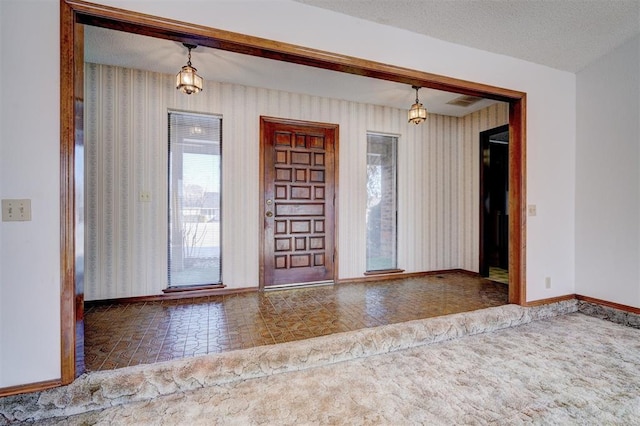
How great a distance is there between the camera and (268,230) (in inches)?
153

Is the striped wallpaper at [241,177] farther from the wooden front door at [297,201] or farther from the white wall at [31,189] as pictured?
the white wall at [31,189]

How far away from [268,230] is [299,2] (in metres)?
2.51

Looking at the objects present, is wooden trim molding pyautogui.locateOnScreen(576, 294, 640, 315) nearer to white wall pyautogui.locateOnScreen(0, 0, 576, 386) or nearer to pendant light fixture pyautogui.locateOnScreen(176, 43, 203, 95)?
white wall pyautogui.locateOnScreen(0, 0, 576, 386)

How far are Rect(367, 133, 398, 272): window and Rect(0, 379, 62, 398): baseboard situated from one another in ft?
11.7

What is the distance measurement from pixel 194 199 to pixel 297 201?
1.29 m

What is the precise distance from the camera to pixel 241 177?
3.76m

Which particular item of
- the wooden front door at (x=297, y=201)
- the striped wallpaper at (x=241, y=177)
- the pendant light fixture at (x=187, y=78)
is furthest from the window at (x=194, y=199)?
the pendant light fixture at (x=187, y=78)

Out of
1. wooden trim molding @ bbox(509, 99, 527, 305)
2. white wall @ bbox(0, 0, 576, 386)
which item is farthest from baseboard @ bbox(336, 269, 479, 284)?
white wall @ bbox(0, 0, 576, 386)

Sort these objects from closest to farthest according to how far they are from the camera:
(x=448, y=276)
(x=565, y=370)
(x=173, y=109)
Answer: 1. (x=565, y=370)
2. (x=173, y=109)
3. (x=448, y=276)

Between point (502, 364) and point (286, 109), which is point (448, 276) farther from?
point (286, 109)

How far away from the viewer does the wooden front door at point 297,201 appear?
12.8 feet

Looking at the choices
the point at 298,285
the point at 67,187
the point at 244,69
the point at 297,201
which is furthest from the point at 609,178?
the point at 67,187

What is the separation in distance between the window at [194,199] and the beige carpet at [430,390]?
6.07ft

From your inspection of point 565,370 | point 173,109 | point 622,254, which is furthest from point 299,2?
point 622,254
